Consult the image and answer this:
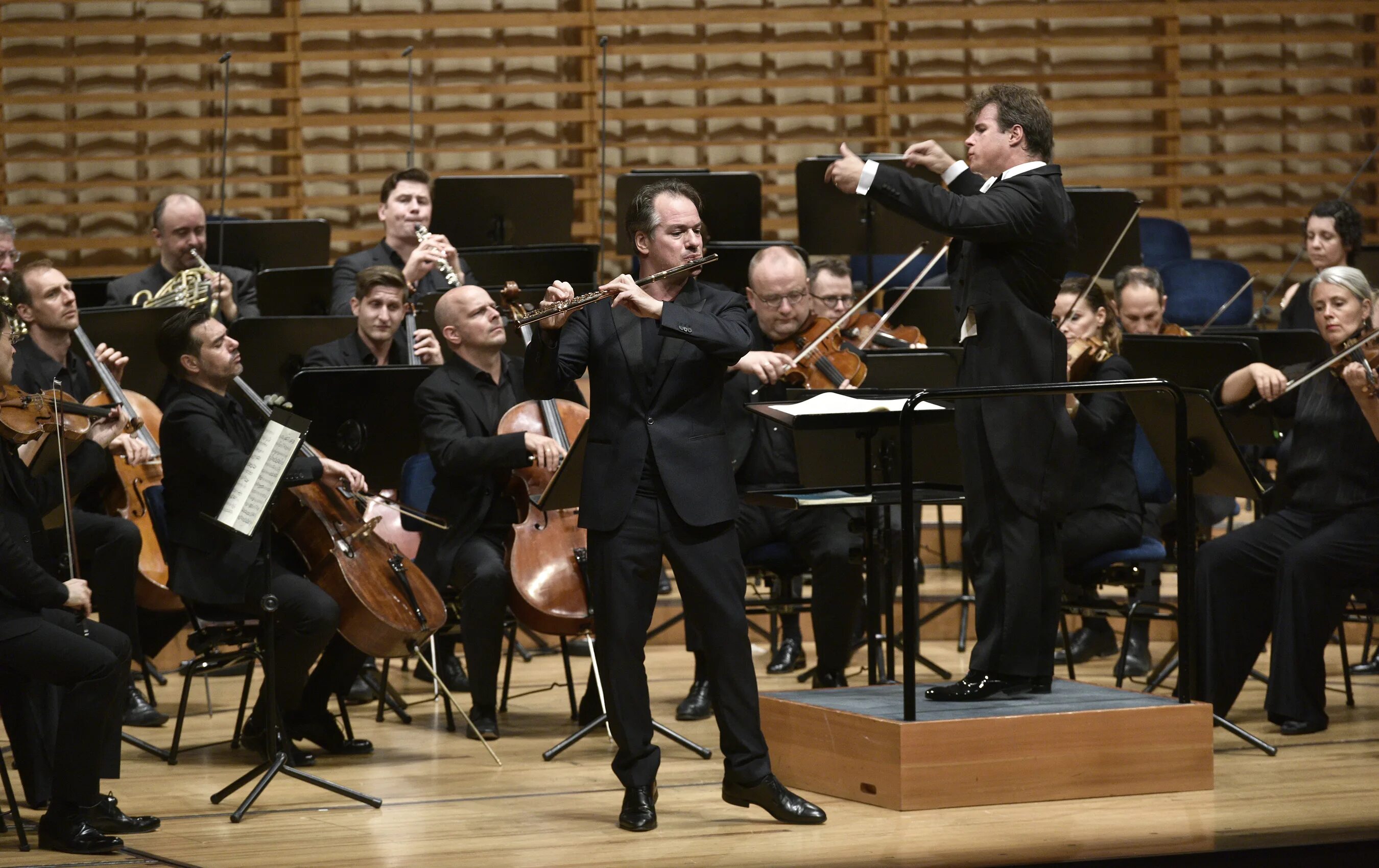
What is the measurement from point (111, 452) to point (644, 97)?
4.19m

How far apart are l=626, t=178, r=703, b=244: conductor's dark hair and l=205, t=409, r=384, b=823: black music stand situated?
0.79m

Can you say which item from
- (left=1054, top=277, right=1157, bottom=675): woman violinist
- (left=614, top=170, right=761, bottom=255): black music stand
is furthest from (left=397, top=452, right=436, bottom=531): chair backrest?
(left=1054, top=277, right=1157, bottom=675): woman violinist

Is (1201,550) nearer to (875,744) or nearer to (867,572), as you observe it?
(867,572)

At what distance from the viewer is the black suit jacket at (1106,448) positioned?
4195 mm

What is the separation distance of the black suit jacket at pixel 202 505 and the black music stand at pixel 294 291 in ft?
4.50

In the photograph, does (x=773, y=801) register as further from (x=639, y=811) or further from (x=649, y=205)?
(x=649, y=205)

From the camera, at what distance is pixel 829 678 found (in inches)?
168

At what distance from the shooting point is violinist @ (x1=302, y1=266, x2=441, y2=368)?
4.48 metres

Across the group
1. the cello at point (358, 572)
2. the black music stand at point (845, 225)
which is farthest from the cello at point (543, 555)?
the black music stand at point (845, 225)

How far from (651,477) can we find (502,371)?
1414mm

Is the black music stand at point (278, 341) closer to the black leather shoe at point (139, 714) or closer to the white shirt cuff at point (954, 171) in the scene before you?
the black leather shoe at point (139, 714)

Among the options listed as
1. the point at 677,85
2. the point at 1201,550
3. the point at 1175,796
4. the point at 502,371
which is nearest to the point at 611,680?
the point at 1175,796

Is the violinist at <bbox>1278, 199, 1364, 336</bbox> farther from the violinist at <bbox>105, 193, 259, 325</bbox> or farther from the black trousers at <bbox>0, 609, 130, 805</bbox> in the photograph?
the black trousers at <bbox>0, 609, 130, 805</bbox>

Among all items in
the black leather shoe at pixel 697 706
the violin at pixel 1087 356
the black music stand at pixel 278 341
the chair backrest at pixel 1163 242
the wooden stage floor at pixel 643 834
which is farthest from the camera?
the chair backrest at pixel 1163 242
